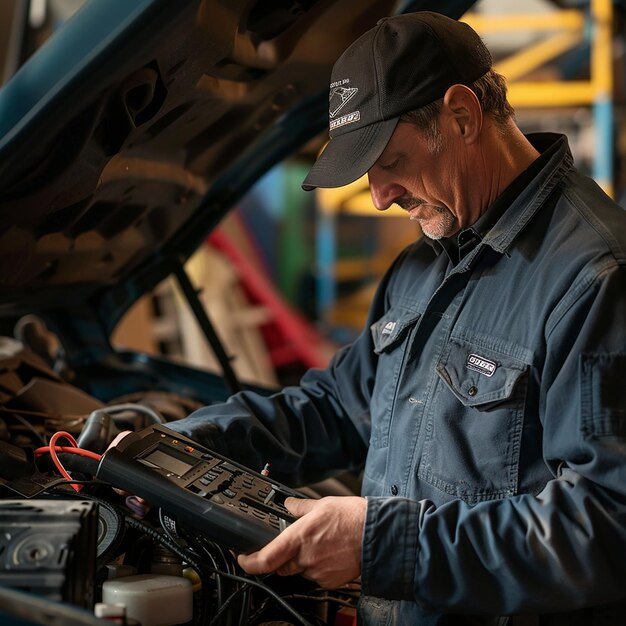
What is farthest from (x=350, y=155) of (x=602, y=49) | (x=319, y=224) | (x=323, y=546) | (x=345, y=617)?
(x=319, y=224)

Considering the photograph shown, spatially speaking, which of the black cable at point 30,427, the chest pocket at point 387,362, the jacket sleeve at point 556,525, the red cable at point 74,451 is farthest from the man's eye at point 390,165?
the black cable at point 30,427

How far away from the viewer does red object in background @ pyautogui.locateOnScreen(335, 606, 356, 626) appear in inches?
52.3

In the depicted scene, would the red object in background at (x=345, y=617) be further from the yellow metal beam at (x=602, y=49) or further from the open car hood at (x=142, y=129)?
the yellow metal beam at (x=602, y=49)

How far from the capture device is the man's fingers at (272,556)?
1037 mm

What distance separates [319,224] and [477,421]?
6429 millimetres

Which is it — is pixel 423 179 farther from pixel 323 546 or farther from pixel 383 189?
pixel 323 546

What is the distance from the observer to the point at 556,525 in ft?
3.31

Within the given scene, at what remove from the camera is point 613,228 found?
3.79ft

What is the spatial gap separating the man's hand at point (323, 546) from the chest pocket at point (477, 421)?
7.0 inches

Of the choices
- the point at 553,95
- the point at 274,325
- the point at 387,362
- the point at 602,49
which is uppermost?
the point at 602,49

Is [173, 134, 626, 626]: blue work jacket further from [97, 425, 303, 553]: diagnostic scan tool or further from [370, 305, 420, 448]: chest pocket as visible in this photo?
[97, 425, 303, 553]: diagnostic scan tool

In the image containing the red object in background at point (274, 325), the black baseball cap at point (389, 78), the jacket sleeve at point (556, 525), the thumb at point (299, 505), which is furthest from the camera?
the red object in background at point (274, 325)

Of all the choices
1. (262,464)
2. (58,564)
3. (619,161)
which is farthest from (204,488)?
(619,161)

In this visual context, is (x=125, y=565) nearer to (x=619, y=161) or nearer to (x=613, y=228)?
(x=613, y=228)
